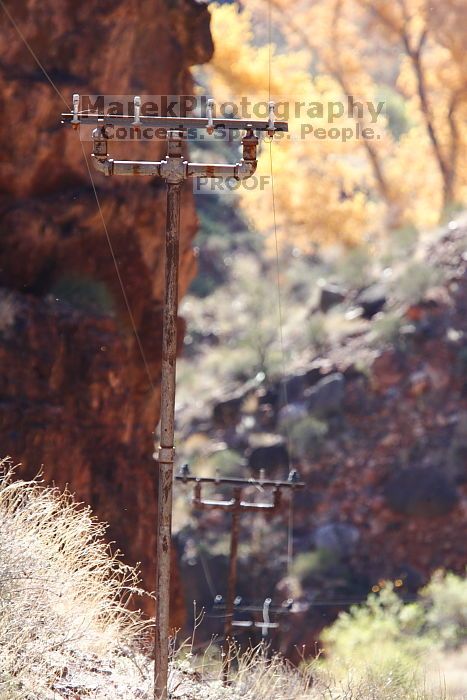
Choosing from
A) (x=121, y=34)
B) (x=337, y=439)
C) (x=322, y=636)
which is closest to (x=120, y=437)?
(x=121, y=34)

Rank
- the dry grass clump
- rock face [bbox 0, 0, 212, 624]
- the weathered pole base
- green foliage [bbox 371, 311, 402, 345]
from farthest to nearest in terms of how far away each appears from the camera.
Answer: green foliage [bbox 371, 311, 402, 345] → rock face [bbox 0, 0, 212, 624] → the weathered pole base → the dry grass clump

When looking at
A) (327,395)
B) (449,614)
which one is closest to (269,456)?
(327,395)

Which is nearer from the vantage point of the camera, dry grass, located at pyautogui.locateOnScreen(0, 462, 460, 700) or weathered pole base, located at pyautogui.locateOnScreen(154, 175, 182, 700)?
dry grass, located at pyautogui.locateOnScreen(0, 462, 460, 700)

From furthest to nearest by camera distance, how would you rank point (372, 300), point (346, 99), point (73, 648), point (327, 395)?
point (346, 99), point (372, 300), point (327, 395), point (73, 648)

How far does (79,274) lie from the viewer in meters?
14.5

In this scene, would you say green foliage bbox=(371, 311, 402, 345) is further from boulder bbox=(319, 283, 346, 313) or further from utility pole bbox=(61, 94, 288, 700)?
utility pole bbox=(61, 94, 288, 700)

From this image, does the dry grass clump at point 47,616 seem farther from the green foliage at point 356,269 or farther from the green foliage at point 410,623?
the green foliage at point 356,269

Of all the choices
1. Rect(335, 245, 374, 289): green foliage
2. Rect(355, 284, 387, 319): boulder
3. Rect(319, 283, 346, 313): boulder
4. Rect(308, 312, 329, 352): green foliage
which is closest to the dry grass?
Rect(308, 312, 329, 352): green foliage

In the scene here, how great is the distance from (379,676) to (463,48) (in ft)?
91.3

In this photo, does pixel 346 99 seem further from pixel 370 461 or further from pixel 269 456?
pixel 370 461

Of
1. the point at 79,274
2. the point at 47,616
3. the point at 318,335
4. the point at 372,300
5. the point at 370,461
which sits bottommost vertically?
the point at 47,616

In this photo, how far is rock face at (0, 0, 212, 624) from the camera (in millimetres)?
13164

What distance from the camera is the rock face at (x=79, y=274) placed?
13.2 meters

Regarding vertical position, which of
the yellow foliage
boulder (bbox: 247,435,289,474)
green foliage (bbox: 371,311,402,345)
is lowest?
boulder (bbox: 247,435,289,474)
